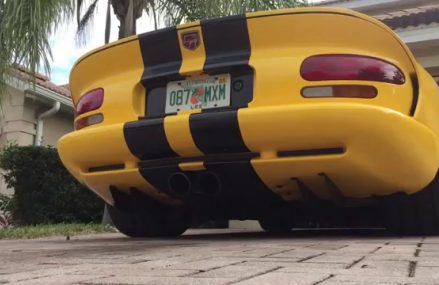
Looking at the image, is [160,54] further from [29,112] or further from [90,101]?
[29,112]

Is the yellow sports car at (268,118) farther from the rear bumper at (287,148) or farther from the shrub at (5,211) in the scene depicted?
the shrub at (5,211)

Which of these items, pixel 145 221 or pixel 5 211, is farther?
pixel 5 211

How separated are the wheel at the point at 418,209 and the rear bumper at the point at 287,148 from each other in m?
0.11

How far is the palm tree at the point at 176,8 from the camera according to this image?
7.71 m

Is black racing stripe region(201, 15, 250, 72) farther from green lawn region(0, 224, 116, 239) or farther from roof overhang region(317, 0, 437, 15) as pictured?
roof overhang region(317, 0, 437, 15)

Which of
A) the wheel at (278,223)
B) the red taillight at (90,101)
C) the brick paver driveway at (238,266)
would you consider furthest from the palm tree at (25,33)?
the brick paver driveway at (238,266)

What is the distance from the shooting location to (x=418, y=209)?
11.9 feet

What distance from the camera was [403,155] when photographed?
10.8 ft

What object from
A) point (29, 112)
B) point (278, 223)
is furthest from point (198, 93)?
point (29, 112)

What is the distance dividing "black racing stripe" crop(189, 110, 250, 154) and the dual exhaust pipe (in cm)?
22

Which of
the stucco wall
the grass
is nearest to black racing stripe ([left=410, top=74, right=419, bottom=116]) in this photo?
the grass

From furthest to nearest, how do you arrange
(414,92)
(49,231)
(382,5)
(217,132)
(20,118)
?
(382,5) < (20,118) < (49,231) < (414,92) < (217,132)

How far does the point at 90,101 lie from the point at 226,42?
1065 millimetres

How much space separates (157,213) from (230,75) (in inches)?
56.9
